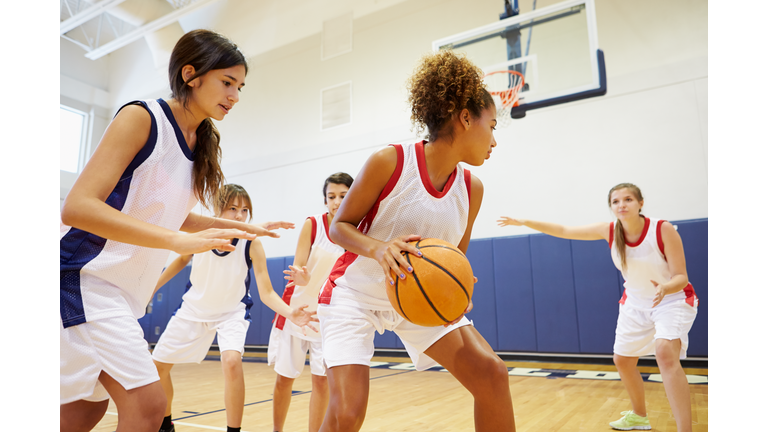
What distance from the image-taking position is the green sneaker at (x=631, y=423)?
296 centimetres

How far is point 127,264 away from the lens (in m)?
1.41

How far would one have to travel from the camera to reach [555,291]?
5848 mm

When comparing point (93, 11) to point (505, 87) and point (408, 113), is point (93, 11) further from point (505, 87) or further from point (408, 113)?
point (505, 87)

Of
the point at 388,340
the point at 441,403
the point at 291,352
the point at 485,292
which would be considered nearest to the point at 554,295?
the point at 485,292

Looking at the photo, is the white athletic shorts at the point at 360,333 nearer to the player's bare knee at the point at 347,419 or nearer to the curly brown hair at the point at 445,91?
the player's bare knee at the point at 347,419

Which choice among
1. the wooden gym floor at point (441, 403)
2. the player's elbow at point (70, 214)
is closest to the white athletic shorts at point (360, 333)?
the player's elbow at point (70, 214)

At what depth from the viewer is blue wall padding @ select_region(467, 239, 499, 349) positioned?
6191mm

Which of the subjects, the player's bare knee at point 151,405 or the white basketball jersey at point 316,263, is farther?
the white basketball jersey at point 316,263

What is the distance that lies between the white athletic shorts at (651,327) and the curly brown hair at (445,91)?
6.64 feet

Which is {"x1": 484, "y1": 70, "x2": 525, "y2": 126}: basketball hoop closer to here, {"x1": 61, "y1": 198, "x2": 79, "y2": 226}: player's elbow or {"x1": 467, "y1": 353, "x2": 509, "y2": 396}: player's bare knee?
{"x1": 467, "y1": 353, "x2": 509, "y2": 396}: player's bare knee

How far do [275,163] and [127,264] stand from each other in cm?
744

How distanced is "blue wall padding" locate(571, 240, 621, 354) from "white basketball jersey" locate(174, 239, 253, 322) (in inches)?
158
